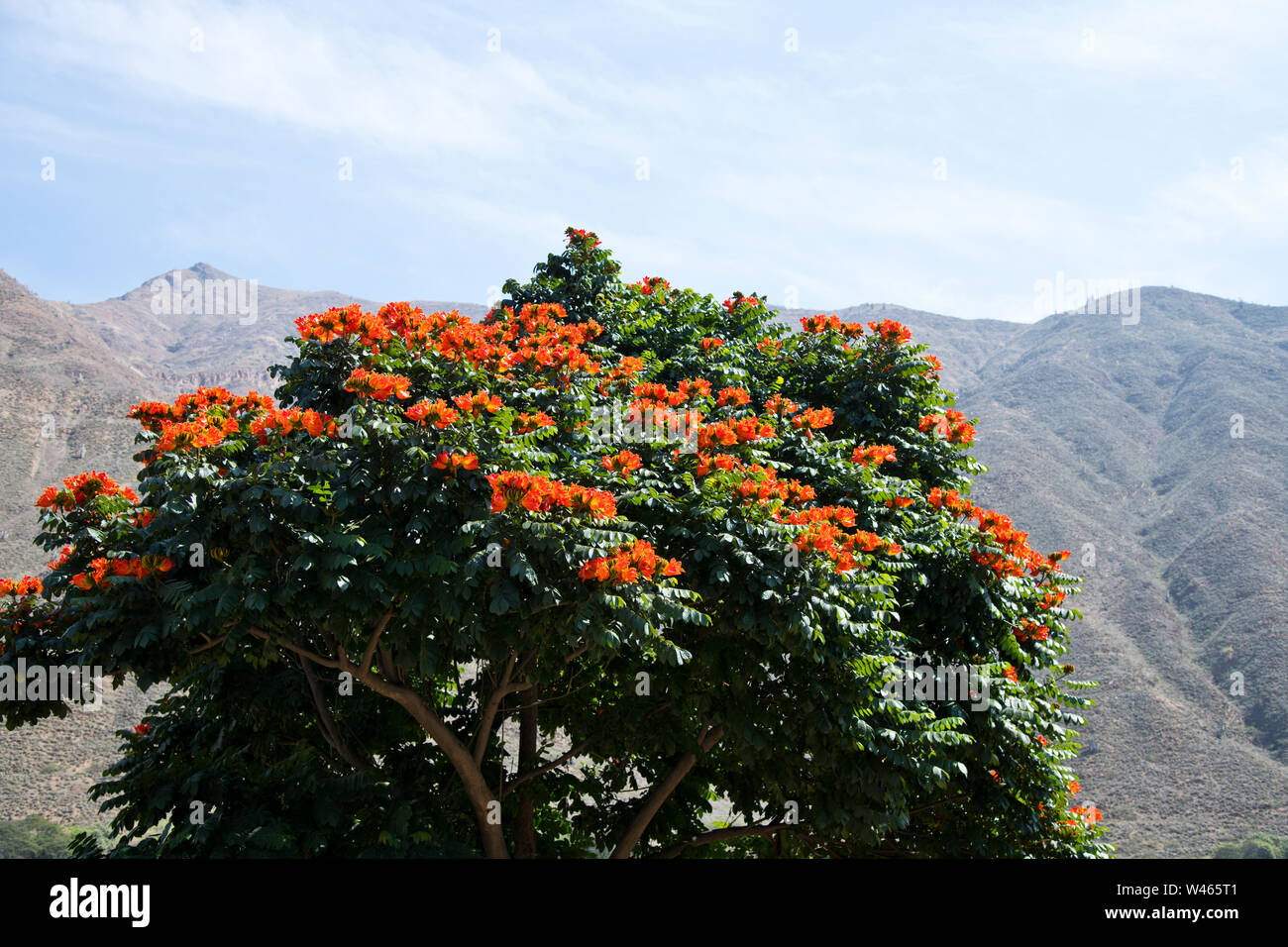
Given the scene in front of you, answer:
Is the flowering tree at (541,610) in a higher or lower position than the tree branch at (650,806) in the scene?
higher

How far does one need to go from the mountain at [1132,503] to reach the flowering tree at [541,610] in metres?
33.7

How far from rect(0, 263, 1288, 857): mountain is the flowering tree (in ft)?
111

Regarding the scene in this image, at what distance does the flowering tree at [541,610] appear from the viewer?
6.85 meters

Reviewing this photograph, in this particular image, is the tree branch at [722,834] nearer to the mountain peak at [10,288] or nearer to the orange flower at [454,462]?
the orange flower at [454,462]

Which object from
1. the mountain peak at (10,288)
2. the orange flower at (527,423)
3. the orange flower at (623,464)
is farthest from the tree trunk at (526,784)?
the mountain peak at (10,288)

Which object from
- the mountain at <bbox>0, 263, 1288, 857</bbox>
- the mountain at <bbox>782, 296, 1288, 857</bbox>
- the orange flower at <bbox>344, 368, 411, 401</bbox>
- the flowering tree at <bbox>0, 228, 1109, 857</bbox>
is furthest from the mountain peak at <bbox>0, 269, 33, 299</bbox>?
the orange flower at <bbox>344, 368, 411, 401</bbox>

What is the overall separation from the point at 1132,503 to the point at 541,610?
78.8 meters

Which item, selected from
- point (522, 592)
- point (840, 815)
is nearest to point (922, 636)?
point (840, 815)

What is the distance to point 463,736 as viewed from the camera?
37.0ft

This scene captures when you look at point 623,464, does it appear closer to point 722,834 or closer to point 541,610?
point 541,610

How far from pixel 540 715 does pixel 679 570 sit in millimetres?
5781

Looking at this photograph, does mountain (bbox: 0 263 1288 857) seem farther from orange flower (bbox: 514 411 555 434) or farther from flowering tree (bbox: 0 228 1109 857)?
orange flower (bbox: 514 411 555 434)

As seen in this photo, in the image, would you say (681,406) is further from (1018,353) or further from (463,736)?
(1018,353)

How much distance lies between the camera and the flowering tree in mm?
6852
